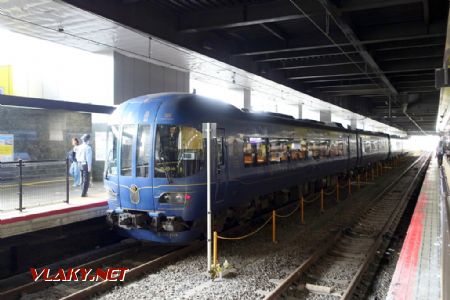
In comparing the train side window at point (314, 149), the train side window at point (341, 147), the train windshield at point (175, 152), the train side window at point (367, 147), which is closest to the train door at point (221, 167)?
the train windshield at point (175, 152)

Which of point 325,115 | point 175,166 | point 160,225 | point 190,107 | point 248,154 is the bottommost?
point 160,225

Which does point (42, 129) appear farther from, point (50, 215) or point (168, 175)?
point (168, 175)

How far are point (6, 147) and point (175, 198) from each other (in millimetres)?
4431

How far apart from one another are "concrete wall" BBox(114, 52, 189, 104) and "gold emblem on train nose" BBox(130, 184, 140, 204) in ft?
19.7

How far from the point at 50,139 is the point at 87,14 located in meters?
3.78

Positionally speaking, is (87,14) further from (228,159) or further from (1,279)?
(1,279)

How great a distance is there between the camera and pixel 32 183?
902cm

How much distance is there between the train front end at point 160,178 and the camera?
782 cm

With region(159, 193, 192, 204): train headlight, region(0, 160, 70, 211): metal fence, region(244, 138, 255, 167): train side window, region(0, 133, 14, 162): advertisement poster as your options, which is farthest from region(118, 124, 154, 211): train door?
region(0, 133, 14, 162): advertisement poster

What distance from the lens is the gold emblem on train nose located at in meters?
8.08

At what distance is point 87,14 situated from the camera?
8.89m

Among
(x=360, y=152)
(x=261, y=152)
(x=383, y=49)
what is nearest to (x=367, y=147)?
(x=360, y=152)

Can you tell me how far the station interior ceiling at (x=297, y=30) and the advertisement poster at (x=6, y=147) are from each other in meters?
3.56

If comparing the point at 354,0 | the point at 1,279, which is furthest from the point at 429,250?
the point at 1,279
